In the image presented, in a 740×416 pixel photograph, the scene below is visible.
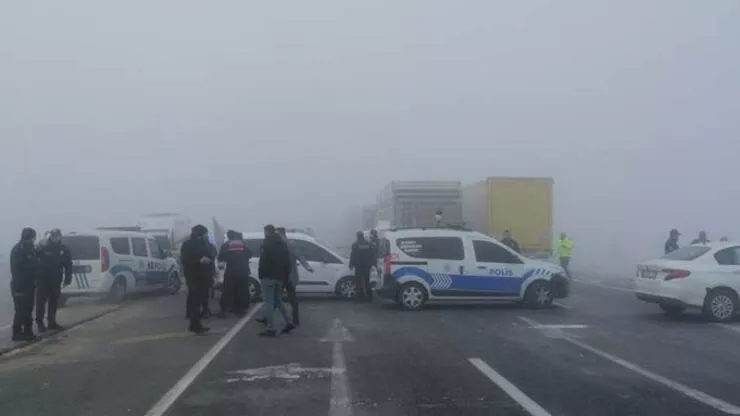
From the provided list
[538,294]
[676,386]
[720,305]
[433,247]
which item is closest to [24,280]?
[433,247]

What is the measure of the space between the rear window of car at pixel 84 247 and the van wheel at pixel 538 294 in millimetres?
9889

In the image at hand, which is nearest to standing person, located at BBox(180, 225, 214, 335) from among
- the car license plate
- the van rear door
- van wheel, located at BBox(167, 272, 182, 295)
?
the van rear door

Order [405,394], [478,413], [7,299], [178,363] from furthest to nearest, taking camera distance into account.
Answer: [7,299], [178,363], [405,394], [478,413]

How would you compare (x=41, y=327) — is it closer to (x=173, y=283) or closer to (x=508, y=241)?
(x=173, y=283)

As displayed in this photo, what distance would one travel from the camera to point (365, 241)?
1941 cm

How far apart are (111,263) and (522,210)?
1140cm

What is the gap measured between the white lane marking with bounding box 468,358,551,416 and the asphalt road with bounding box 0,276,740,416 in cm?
2

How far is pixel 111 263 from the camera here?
64.8 feet

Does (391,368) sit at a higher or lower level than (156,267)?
lower

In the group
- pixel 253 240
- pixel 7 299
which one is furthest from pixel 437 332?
pixel 7 299

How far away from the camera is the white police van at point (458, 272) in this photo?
17.1m

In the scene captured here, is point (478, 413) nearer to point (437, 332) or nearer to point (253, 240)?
point (437, 332)

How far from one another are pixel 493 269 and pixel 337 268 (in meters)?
4.24

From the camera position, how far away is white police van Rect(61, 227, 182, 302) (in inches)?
762
